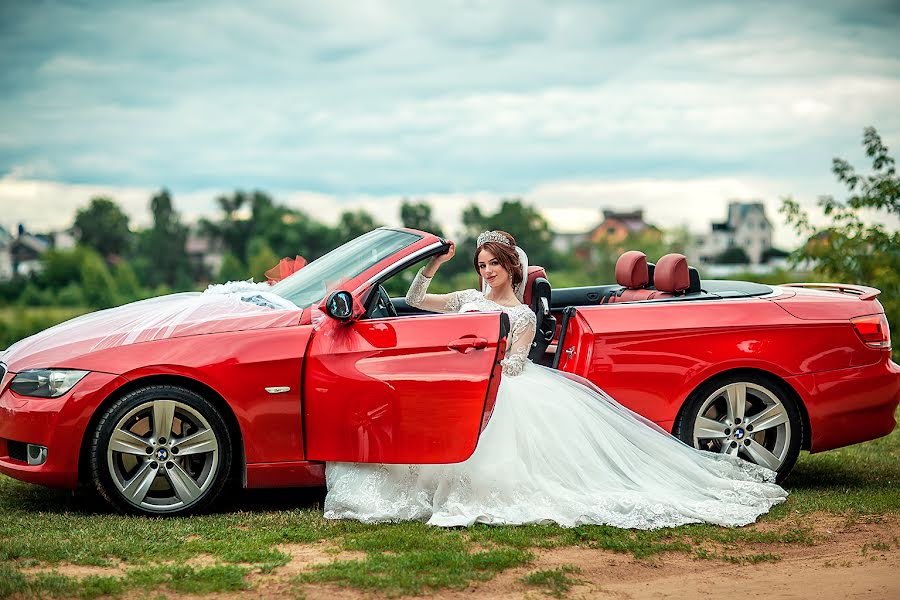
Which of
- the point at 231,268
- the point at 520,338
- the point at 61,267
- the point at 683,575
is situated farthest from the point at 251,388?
the point at 61,267

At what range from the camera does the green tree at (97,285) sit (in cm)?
6469

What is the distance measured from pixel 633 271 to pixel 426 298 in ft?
5.93

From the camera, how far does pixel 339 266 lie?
20.6 feet

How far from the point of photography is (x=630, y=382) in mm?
6617

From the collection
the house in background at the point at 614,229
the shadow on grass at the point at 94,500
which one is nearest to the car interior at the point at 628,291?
the shadow on grass at the point at 94,500

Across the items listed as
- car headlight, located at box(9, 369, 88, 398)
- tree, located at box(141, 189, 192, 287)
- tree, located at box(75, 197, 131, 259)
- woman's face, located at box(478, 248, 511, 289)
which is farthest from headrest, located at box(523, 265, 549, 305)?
tree, located at box(75, 197, 131, 259)

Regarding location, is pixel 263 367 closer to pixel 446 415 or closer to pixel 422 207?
pixel 446 415

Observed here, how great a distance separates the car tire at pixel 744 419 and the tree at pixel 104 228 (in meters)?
79.3

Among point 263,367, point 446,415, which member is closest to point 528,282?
point 446,415

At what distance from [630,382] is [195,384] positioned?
2.76 m

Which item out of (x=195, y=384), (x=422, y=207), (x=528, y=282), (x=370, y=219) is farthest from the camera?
(x=370, y=219)

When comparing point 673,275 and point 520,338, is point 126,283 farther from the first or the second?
point 520,338

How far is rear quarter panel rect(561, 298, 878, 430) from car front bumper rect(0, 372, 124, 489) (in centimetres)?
296

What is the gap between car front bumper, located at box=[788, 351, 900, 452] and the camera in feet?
22.2
